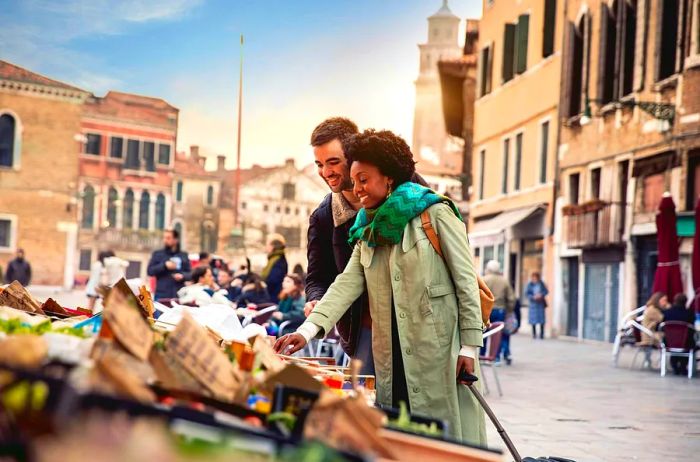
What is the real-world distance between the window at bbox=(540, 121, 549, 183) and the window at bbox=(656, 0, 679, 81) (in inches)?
242

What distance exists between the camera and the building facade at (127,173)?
178 ft

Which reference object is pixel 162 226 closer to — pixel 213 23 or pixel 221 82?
pixel 221 82

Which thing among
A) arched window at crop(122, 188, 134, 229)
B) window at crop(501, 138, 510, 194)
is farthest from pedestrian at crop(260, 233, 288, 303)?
arched window at crop(122, 188, 134, 229)

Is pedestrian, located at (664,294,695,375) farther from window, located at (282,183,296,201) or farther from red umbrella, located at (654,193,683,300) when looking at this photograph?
window, located at (282,183,296,201)

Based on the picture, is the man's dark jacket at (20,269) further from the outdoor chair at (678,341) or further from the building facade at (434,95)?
the building facade at (434,95)

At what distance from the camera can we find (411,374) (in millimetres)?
3592

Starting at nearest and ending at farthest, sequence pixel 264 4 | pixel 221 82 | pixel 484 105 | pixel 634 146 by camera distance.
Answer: pixel 634 146
pixel 264 4
pixel 484 105
pixel 221 82

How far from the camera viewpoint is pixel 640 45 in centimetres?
2081

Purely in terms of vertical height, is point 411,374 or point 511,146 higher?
point 511,146

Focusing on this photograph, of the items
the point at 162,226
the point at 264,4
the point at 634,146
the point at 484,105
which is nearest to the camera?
the point at 634,146

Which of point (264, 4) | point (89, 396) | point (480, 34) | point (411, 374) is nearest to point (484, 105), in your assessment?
point (480, 34)

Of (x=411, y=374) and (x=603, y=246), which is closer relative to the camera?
(x=411, y=374)

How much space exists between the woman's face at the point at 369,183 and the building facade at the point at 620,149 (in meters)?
15.7

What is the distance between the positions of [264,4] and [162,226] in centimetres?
3306
